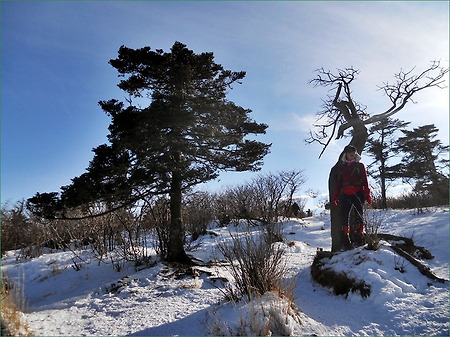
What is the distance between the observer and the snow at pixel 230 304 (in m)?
3.77

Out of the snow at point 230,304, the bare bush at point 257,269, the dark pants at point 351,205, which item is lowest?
the snow at point 230,304

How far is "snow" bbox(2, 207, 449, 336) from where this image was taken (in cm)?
377

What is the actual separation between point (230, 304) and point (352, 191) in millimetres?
3882

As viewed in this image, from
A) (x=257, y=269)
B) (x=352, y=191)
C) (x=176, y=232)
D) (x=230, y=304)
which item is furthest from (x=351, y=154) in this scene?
(x=176, y=232)

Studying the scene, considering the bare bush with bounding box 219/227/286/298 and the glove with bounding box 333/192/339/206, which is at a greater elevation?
the glove with bounding box 333/192/339/206

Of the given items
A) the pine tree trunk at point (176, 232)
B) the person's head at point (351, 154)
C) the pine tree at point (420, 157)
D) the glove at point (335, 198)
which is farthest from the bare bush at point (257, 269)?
the pine tree at point (420, 157)

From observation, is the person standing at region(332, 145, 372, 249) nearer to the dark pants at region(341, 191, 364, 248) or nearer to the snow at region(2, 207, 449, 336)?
the dark pants at region(341, 191, 364, 248)

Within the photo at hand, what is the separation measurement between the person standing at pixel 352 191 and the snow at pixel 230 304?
92cm

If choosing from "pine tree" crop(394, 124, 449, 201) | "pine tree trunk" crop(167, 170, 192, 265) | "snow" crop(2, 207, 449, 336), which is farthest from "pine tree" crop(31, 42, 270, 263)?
"pine tree" crop(394, 124, 449, 201)

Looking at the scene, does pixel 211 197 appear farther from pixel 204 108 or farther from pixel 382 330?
pixel 382 330

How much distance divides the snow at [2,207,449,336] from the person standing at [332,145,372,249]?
92cm

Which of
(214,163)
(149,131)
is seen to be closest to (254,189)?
(214,163)

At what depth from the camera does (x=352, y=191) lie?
653 cm

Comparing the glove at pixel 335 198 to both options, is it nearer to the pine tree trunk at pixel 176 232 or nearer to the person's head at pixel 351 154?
the person's head at pixel 351 154
